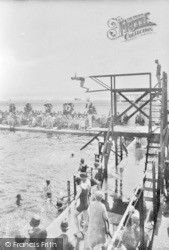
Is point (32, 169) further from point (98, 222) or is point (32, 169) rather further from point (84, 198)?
point (98, 222)

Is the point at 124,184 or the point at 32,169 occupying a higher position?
the point at 124,184

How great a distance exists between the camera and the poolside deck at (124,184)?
7.96 meters

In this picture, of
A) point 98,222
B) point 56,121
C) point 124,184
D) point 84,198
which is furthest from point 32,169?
point 98,222

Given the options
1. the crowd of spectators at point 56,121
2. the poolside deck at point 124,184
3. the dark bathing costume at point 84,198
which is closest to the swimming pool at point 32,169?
the crowd of spectators at point 56,121

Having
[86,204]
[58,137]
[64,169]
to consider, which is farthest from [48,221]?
[58,137]

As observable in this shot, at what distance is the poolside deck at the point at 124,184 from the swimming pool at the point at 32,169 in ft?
11.2

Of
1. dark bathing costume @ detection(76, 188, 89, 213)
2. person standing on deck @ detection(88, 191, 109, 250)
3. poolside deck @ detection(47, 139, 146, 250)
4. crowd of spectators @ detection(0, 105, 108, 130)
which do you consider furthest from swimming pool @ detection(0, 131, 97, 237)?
person standing on deck @ detection(88, 191, 109, 250)

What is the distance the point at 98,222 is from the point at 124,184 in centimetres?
681

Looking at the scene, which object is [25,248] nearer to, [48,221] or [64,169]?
[48,221]

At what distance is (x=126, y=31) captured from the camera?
11586 millimetres

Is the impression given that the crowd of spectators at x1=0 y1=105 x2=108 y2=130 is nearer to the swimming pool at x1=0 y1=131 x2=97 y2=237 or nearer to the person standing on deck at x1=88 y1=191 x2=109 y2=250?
the swimming pool at x1=0 y1=131 x2=97 y2=237

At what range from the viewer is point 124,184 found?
12359 mm

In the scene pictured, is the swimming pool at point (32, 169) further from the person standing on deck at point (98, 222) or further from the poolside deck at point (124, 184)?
the person standing on deck at point (98, 222)

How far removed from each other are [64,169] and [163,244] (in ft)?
47.6
